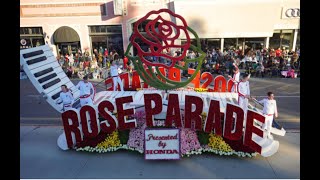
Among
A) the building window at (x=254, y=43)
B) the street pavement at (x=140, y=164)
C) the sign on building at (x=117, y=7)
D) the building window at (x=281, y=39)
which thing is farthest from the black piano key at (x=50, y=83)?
the building window at (x=281, y=39)

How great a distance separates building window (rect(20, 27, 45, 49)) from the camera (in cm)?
2302

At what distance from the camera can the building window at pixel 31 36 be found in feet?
75.5

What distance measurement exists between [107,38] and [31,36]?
7.27m

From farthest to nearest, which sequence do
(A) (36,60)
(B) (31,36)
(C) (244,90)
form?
(B) (31,36), (A) (36,60), (C) (244,90)

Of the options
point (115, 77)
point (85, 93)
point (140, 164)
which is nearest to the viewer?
point (140, 164)

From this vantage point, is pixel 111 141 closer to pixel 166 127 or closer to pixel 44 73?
pixel 166 127

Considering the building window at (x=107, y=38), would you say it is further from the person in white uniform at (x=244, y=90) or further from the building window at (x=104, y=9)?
the person in white uniform at (x=244, y=90)

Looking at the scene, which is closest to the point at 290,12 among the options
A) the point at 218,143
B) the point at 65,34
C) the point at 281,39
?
the point at 281,39

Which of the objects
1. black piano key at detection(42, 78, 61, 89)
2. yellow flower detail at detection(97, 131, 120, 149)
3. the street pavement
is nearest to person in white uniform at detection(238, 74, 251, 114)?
the street pavement

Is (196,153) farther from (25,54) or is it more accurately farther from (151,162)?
(25,54)

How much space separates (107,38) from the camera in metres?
22.7

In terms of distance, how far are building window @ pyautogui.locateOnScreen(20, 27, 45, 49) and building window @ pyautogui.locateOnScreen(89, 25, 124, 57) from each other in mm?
Answer: 4904

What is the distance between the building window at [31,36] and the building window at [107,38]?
16.1ft

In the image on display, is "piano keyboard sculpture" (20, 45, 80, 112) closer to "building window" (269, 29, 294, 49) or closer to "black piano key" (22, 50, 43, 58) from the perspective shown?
"black piano key" (22, 50, 43, 58)
